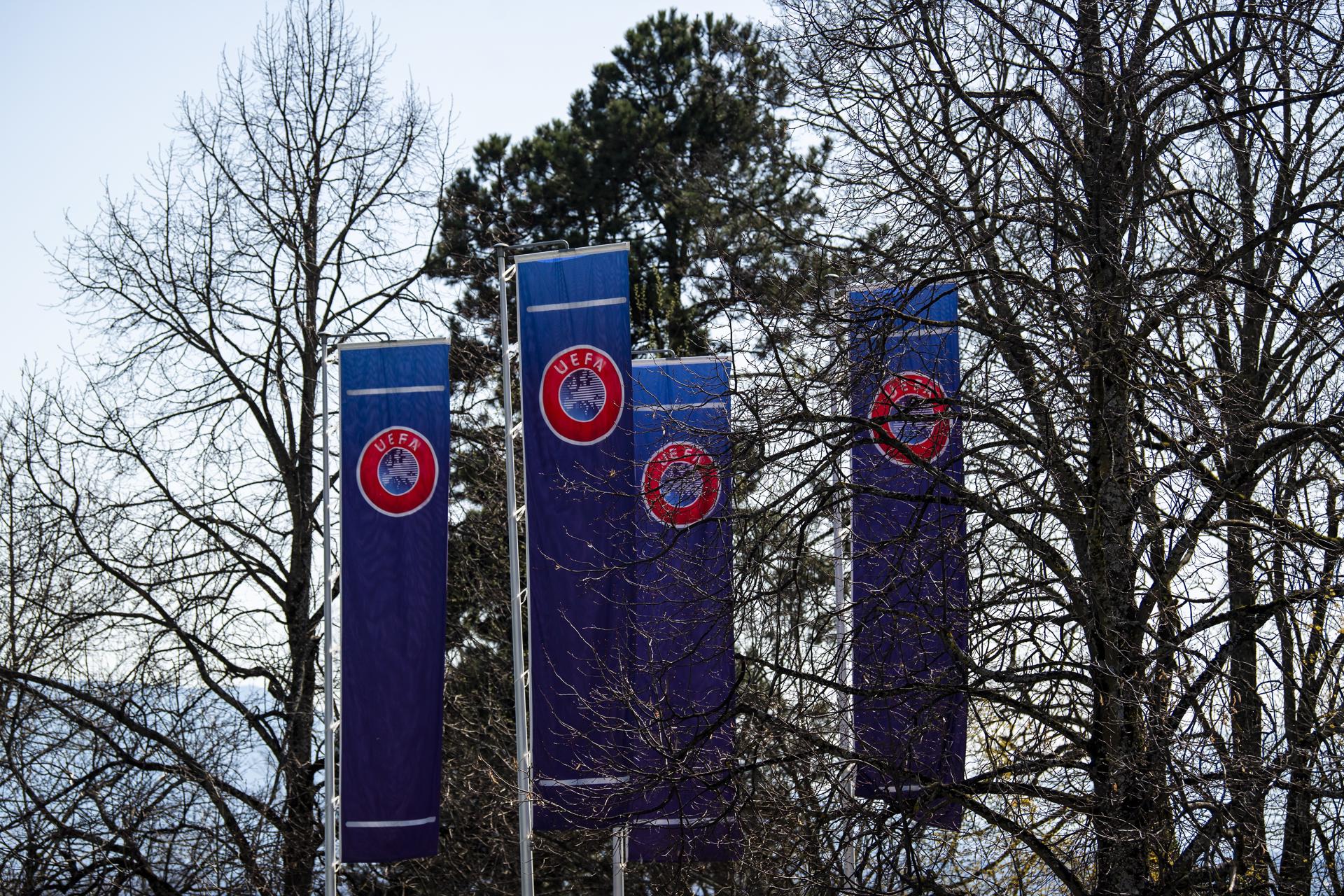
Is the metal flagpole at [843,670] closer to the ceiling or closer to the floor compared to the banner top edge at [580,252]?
closer to the floor

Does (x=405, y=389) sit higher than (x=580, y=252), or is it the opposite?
(x=580, y=252)

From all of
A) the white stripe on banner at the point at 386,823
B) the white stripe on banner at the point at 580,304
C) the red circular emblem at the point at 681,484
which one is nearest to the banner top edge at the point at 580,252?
the white stripe on banner at the point at 580,304

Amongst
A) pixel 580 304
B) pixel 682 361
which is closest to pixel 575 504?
pixel 682 361

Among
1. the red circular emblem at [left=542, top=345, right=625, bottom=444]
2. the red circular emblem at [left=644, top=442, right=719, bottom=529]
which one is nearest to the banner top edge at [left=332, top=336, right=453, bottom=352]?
the red circular emblem at [left=542, top=345, right=625, bottom=444]

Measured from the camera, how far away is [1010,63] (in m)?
9.38

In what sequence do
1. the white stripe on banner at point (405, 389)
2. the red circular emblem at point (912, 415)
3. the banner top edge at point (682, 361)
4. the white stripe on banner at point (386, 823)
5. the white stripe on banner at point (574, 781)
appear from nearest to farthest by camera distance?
the red circular emblem at point (912, 415) < the white stripe on banner at point (574, 781) < the banner top edge at point (682, 361) < the white stripe on banner at point (386, 823) < the white stripe on banner at point (405, 389)

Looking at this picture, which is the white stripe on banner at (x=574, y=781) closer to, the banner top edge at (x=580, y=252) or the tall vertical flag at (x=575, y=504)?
the tall vertical flag at (x=575, y=504)

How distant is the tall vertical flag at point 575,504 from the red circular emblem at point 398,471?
1699mm

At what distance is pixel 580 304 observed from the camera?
41.4 feet

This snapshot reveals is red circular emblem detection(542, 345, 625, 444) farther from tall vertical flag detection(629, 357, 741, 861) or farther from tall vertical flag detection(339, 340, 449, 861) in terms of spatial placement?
tall vertical flag detection(339, 340, 449, 861)

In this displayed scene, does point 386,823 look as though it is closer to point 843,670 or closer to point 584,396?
point 584,396

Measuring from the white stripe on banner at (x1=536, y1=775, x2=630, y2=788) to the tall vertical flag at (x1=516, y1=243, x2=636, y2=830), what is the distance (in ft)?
0.05

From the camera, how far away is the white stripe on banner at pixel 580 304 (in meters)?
12.6

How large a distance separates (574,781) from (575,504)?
7.45ft
